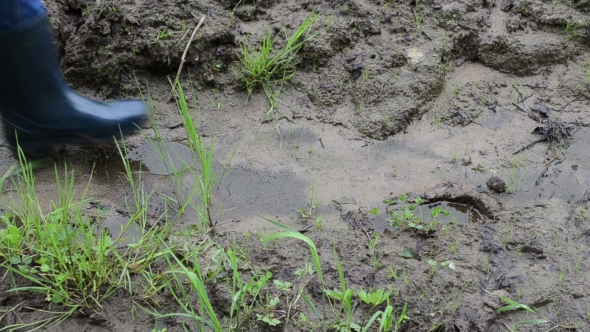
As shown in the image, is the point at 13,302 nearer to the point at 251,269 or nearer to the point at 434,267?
the point at 251,269

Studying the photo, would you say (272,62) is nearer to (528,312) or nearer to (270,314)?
(270,314)

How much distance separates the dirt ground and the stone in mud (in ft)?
0.13

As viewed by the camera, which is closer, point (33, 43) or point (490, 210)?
point (33, 43)

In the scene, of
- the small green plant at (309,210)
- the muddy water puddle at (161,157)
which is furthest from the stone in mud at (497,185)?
the muddy water puddle at (161,157)

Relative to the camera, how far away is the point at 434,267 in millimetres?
2156

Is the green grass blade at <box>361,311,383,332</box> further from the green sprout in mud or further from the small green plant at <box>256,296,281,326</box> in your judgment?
the green sprout in mud

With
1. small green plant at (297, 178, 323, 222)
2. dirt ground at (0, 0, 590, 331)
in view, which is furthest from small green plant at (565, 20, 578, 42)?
small green plant at (297, 178, 323, 222)

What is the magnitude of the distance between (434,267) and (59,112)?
5.42ft

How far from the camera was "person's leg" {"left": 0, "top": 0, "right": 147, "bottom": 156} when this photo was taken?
2.19 metres

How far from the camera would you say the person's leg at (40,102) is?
2.19 meters

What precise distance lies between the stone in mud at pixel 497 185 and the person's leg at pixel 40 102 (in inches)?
62.4

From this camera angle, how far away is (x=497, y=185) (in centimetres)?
254

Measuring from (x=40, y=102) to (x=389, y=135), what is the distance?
1.58 m

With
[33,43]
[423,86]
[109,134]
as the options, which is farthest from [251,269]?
[423,86]
